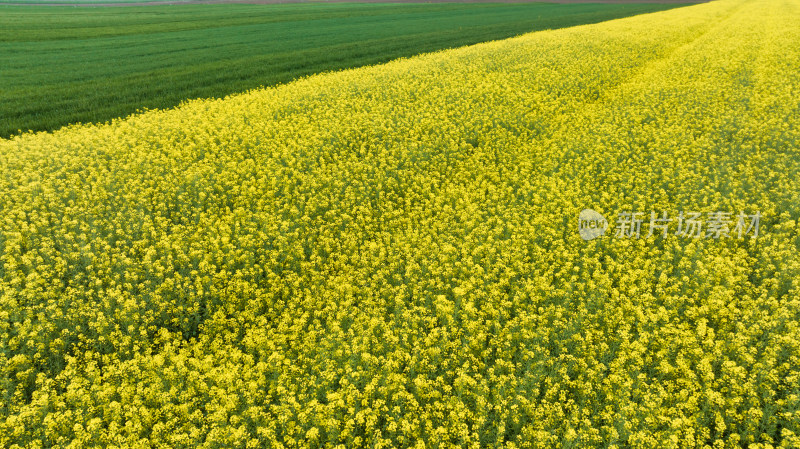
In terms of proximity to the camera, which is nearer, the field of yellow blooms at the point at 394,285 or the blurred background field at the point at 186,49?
the field of yellow blooms at the point at 394,285

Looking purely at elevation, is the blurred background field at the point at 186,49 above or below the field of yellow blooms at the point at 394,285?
above

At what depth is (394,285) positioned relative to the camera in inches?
279

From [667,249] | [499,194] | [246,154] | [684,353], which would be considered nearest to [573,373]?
[684,353]

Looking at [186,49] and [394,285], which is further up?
[186,49]

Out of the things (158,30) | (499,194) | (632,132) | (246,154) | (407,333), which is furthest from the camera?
(158,30)

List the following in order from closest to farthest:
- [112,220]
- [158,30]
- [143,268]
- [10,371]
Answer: [10,371] → [143,268] → [112,220] → [158,30]

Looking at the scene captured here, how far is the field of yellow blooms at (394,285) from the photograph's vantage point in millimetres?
4789

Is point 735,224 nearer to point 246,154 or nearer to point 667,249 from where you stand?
point 667,249

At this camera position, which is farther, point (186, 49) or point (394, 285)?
point (186, 49)

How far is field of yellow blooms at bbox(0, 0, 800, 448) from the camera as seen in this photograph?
15.7 ft

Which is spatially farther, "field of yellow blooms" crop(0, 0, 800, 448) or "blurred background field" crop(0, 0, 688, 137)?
"blurred background field" crop(0, 0, 688, 137)

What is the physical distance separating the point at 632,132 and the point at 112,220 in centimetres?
1345

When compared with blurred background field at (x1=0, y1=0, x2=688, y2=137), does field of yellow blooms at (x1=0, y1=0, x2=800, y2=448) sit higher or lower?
lower

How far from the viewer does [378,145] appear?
39.4ft
